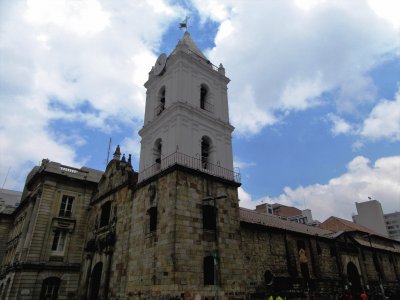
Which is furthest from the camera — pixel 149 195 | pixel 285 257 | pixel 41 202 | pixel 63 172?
pixel 63 172

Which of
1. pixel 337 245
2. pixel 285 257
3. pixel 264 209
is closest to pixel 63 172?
pixel 285 257

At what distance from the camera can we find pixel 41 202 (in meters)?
24.7

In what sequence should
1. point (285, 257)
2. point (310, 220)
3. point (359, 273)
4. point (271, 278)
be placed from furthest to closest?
point (310, 220) → point (359, 273) → point (285, 257) → point (271, 278)

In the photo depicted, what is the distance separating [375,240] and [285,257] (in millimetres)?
21570

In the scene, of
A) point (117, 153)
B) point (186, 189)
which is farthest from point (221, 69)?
point (186, 189)

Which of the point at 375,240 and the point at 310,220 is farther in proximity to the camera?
the point at 310,220

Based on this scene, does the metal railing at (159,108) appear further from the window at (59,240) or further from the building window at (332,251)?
the building window at (332,251)

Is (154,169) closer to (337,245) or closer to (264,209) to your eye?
(337,245)

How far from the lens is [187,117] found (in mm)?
19797

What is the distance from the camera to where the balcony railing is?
722 inches

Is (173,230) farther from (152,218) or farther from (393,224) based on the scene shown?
(393,224)

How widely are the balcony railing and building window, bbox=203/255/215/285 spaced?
16.4ft

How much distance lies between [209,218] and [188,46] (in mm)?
12761

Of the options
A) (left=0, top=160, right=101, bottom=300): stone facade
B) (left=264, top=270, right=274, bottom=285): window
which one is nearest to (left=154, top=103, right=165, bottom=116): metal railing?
(left=0, top=160, right=101, bottom=300): stone facade
